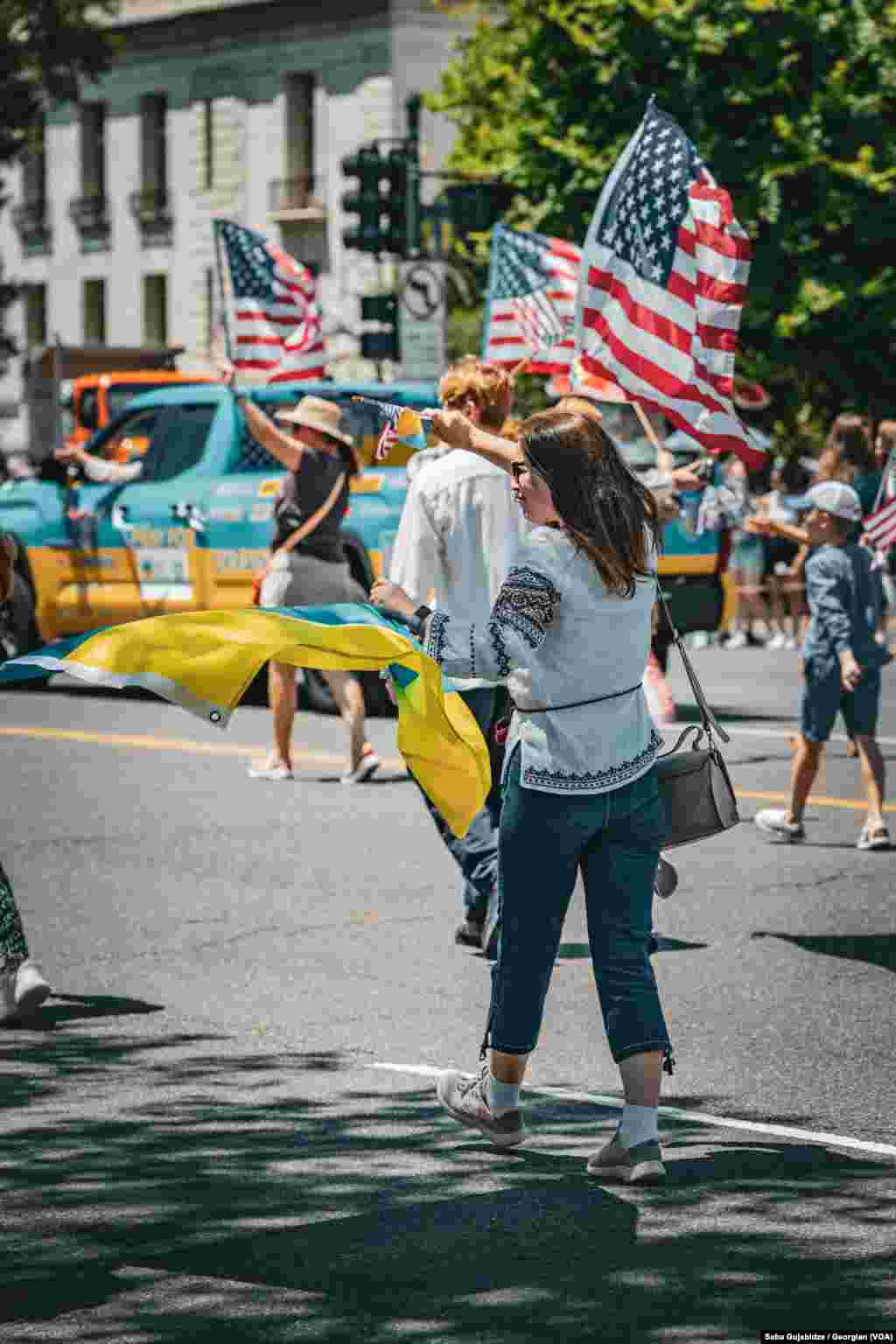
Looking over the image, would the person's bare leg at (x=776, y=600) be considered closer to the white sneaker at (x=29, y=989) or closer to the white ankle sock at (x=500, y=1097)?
the white sneaker at (x=29, y=989)

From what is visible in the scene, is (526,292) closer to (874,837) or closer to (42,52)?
(874,837)

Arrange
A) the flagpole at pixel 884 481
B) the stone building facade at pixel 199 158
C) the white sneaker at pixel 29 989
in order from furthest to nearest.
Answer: the stone building facade at pixel 199 158 → the flagpole at pixel 884 481 → the white sneaker at pixel 29 989

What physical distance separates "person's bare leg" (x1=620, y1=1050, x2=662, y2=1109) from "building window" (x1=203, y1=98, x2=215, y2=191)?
178ft

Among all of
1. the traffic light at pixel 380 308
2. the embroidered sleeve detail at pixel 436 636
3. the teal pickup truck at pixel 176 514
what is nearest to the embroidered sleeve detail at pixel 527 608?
the embroidered sleeve detail at pixel 436 636

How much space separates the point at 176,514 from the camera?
17.4m

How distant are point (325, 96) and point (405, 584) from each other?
48721mm

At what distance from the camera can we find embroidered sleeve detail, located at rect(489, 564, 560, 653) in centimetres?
578

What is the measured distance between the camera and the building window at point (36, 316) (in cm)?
6331

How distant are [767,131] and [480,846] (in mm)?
30659

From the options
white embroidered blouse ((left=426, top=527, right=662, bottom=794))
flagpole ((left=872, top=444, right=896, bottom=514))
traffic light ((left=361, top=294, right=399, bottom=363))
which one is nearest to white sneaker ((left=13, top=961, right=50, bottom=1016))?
white embroidered blouse ((left=426, top=527, right=662, bottom=794))

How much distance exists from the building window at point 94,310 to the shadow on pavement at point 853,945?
178ft

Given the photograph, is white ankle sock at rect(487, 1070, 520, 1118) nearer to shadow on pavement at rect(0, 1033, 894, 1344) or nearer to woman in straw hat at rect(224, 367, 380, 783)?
shadow on pavement at rect(0, 1033, 894, 1344)

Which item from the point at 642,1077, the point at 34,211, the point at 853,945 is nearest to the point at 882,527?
the point at 853,945

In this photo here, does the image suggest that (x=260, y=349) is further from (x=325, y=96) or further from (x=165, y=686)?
(x=325, y=96)
